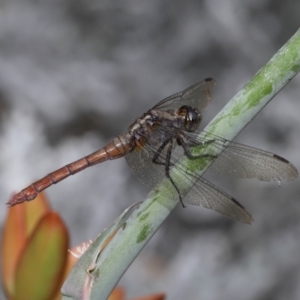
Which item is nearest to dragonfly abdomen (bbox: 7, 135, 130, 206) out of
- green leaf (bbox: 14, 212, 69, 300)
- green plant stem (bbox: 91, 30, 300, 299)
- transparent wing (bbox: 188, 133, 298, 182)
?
transparent wing (bbox: 188, 133, 298, 182)

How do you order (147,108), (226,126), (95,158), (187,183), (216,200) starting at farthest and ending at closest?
(147,108), (95,158), (216,200), (187,183), (226,126)

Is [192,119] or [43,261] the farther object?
[192,119]

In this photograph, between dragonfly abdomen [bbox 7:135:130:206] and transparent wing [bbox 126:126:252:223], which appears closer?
transparent wing [bbox 126:126:252:223]

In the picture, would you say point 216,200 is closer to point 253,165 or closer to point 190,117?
point 253,165

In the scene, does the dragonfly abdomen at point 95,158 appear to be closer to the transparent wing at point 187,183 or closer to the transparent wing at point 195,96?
the transparent wing at point 187,183

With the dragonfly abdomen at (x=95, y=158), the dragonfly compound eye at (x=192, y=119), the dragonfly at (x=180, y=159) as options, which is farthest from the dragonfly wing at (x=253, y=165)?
the dragonfly abdomen at (x=95, y=158)

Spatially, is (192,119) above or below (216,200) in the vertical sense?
above

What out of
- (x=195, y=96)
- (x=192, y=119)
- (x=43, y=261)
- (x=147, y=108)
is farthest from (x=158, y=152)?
(x=147, y=108)

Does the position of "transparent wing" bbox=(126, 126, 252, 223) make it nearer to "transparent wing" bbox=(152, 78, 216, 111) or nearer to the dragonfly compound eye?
the dragonfly compound eye

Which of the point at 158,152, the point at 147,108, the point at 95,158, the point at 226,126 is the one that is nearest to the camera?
the point at 226,126
